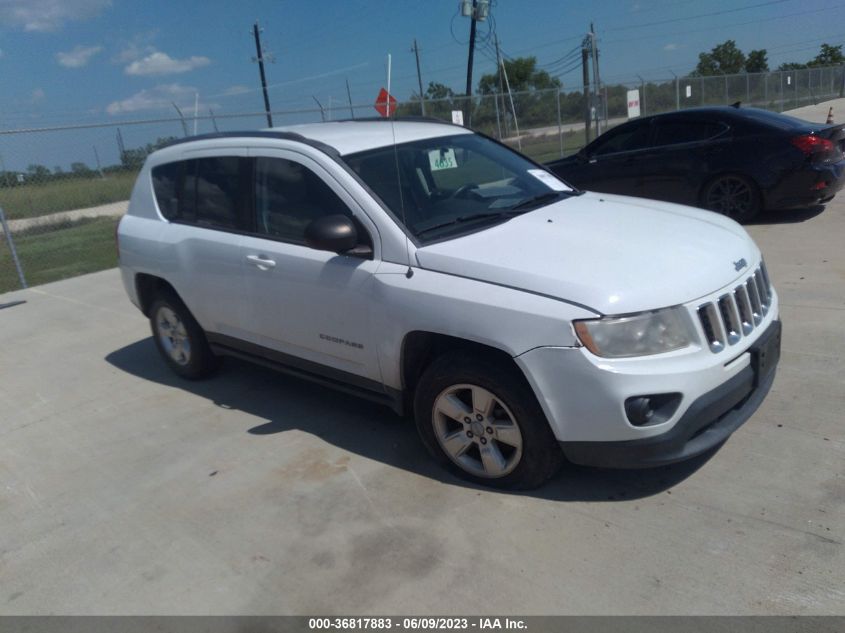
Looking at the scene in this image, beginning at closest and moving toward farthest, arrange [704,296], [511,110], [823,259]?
[704,296] < [823,259] < [511,110]

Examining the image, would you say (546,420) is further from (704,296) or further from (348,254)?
(348,254)

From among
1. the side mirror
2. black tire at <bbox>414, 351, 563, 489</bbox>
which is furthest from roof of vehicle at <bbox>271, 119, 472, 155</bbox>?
black tire at <bbox>414, 351, 563, 489</bbox>

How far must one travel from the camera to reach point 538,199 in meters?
4.56

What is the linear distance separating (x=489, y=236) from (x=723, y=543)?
1828 mm

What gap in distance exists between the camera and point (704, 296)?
10.9 feet

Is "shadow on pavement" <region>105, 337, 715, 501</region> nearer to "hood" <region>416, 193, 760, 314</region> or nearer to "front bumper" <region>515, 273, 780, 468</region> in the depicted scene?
"front bumper" <region>515, 273, 780, 468</region>

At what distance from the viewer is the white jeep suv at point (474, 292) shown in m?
3.18

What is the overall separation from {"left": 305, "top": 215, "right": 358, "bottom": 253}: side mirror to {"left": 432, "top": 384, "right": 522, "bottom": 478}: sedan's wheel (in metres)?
0.96

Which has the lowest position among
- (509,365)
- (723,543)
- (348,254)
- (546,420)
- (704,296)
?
(723,543)

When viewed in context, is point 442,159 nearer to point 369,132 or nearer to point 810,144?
point 369,132

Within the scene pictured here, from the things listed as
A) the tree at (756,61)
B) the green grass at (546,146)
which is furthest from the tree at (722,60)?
the green grass at (546,146)

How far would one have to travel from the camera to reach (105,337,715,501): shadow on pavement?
3629mm

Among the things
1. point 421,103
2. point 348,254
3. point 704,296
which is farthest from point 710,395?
point 421,103
